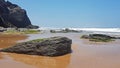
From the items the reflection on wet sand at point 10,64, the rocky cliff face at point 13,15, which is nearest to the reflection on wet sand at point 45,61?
the reflection on wet sand at point 10,64

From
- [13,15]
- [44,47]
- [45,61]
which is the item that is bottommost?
[45,61]

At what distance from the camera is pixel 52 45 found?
13.1m

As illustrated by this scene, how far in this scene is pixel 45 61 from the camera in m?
11.5

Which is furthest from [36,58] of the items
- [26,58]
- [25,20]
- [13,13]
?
[25,20]

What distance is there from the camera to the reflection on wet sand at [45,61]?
10.6 m

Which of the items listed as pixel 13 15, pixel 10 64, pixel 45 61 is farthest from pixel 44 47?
pixel 13 15

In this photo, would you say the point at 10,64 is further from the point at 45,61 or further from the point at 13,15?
the point at 13,15

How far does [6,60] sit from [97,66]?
13.9 feet

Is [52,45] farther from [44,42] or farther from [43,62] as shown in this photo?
[43,62]

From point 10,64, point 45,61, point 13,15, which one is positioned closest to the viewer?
point 10,64

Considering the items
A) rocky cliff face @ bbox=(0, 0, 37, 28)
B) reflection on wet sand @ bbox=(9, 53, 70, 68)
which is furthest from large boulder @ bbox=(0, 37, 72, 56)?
rocky cliff face @ bbox=(0, 0, 37, 28)

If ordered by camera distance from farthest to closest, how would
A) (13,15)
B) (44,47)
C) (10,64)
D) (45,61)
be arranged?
(13,15) → (44,47) → (45,61) → (10,64)

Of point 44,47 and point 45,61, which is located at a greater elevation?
point 44,47

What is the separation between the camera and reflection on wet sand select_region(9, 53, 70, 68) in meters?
10.6
